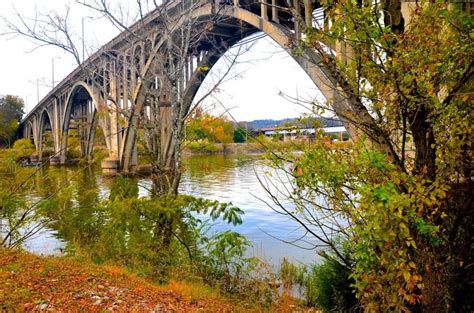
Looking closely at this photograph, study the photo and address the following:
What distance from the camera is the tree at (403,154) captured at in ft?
7.98

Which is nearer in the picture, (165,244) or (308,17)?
(308,17)

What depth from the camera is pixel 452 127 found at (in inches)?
108

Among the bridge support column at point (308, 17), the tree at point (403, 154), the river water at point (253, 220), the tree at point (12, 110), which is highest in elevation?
the tree at point (12, 110)

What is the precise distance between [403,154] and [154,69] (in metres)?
8.03

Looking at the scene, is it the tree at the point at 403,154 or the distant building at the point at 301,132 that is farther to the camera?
the distant building at the point at 301,132

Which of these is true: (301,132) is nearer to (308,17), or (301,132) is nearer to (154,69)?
(308,17)

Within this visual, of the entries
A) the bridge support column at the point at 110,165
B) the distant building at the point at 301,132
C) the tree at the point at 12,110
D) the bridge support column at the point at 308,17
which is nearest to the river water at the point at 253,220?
the distant building at the point at 301,132

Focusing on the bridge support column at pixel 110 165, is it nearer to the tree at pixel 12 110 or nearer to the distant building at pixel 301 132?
the distant building at pixel 301 132

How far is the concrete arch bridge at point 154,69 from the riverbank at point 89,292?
8.66ft

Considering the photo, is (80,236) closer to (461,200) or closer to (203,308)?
(203,308)

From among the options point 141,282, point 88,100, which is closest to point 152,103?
point 141,282

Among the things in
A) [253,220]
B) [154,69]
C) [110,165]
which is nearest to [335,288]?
[154,69]

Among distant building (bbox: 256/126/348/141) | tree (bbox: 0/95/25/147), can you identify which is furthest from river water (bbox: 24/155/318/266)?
tree (bbox: 0/95/25/147)

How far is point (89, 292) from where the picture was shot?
13.3 feet
